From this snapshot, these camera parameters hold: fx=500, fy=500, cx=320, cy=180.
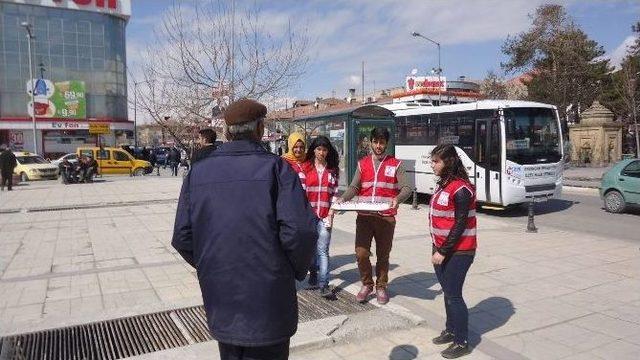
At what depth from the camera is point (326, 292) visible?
222 inches

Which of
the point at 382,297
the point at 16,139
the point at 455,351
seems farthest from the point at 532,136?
the point at 16,139

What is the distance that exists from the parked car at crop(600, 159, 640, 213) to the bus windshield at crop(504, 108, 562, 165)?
130 centimetres

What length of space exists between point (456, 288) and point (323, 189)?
76.2 inches

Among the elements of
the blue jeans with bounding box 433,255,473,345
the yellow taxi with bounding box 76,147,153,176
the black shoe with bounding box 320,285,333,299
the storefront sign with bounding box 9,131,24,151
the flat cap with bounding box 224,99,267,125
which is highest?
the storefront sign with bounding box 9,131,24,151

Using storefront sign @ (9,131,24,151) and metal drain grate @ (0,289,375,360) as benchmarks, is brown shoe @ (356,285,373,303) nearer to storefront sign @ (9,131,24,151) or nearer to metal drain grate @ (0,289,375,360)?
metal drain grate @ (0,289,375,360)

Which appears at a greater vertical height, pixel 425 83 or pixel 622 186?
pixel 425 83

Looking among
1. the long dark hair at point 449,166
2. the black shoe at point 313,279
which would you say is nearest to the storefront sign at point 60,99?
the black shoe at point 313,279

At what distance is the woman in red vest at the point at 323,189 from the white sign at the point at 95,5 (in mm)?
50414

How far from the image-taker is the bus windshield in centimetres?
1235

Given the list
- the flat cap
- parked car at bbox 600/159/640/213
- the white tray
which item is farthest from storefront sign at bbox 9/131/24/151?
the flat cap

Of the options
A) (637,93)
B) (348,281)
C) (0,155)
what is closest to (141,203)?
(0,155)

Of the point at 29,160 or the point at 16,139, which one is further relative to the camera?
the point at 16,139

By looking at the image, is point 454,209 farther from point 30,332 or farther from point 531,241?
point 531,241

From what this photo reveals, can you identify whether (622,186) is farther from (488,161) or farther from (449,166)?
(449,166)
